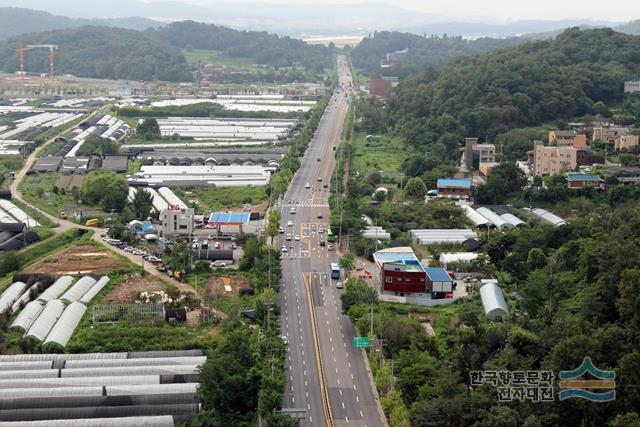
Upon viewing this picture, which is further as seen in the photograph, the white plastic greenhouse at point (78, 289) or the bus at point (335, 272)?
the bus at point (335, 272)

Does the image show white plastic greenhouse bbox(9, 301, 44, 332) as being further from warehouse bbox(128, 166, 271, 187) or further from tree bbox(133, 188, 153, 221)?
warehouse bbox(128, 166, 271, 187)

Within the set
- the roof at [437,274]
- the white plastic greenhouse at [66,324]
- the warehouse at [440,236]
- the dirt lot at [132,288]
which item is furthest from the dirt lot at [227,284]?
the warehouse at [440,236]

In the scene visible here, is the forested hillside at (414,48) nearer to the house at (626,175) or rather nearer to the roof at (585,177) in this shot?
the house at (626,175)

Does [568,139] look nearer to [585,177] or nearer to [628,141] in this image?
[628,141]

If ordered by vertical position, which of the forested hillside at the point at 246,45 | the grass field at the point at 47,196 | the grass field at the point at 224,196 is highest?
the forested hillside at the point at 246,45

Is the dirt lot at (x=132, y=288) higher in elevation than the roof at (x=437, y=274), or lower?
lower

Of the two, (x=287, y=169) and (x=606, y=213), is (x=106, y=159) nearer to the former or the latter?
(x=287, y=169)
